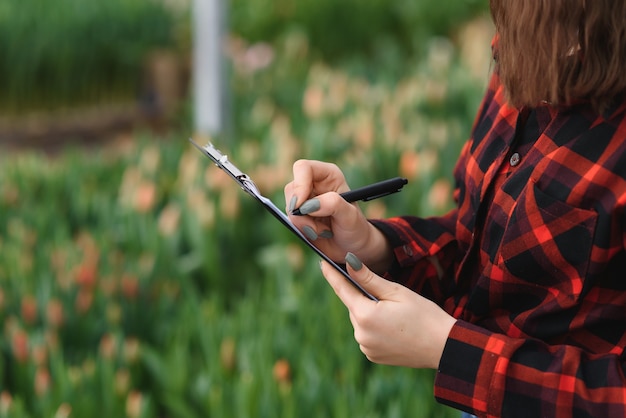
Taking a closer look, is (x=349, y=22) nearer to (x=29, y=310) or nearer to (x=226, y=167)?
(x=29, y=310)

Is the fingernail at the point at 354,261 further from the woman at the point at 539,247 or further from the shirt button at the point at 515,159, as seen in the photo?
the shirt button at the point at 515,159

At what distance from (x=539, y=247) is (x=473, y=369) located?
0.14 meters

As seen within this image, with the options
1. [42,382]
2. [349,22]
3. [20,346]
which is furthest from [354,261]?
[349,22]

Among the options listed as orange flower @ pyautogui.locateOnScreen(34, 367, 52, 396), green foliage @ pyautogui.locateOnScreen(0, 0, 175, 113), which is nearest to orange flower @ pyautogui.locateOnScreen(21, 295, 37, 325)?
orange flower @ pyautogui.locateOnScreen(34, 367, 52, 396)

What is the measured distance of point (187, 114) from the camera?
461 cm

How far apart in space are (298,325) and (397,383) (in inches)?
14.9

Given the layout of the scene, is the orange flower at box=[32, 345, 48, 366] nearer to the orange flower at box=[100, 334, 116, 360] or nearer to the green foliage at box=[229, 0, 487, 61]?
the orange flower at box=[100, 334, 116, 360]

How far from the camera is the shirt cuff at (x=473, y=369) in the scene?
94cm

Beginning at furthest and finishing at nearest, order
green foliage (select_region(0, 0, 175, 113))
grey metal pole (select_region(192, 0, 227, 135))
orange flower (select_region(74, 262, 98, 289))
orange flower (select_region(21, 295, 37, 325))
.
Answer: green foliage (select_region(0, 0, 175, 113)) < grey metal pole (select_region(192, 0, 227, 135)) < orange flower (select_region(74, 262, 98, 289)) < orange flower (select_region(21, 295, 37, 325))

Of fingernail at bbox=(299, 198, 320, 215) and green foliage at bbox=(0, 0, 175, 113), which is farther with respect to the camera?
green foliage at bbox=(0, 0, 175, 113)

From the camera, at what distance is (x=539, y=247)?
3.15ft

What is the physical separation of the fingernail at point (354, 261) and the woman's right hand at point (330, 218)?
8cm

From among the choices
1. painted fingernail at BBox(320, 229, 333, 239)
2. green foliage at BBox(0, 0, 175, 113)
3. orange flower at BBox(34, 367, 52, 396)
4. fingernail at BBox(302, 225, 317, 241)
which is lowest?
green foliage at BBox(0, 0, 175, 113)

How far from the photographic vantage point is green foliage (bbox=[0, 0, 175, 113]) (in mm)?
5258
